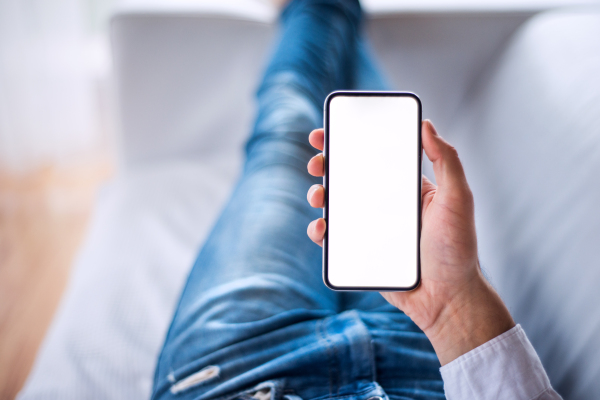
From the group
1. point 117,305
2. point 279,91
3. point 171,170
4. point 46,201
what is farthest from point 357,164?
point 46,201

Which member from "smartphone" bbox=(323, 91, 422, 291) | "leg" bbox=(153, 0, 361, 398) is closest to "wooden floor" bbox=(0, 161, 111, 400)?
"leg" bbox=(153, 0, 361, 398)

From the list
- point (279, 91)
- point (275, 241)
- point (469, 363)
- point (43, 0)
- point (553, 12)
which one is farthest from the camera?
point (43, 0)

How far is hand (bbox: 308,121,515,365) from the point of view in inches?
12.7

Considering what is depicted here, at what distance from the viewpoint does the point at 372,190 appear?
13.9 inches

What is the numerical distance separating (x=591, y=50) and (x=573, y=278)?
0.90 ft

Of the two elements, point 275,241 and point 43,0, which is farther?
point 43,0

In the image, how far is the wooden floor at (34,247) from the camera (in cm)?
81

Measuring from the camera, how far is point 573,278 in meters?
0.38

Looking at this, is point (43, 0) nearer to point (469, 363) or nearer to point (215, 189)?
point (215, 189)

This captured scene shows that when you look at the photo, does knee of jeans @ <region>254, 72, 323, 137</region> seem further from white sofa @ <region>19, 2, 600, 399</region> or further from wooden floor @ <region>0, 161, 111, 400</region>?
wooden floor @ <region>0, 161, 111, 400</region>

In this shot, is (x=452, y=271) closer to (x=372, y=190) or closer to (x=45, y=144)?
(x=372, y=190)

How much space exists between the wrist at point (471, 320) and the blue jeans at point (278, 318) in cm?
7

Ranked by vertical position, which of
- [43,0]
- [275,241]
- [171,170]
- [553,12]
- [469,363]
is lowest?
[469,363]

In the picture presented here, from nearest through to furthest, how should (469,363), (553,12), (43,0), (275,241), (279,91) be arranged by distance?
A: (469,363) → (275,241) → (279,91) → (553,12) → (43,0)
